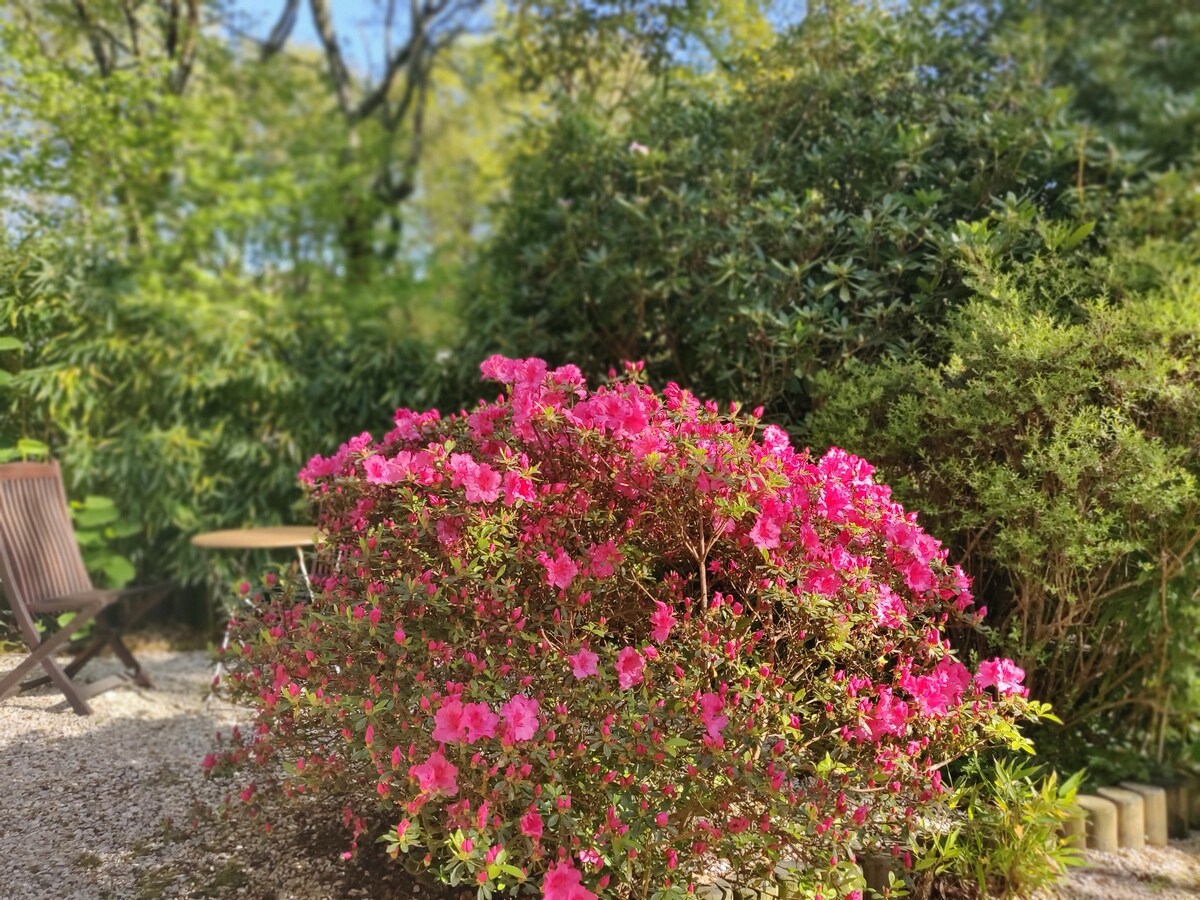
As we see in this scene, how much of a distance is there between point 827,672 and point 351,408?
368cm

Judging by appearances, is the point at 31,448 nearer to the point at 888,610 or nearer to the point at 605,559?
the point at 605,559

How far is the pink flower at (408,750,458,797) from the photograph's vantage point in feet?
5.81

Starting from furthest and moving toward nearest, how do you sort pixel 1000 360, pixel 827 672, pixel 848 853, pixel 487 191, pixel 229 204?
1. pixel 487 191
2. pixel 229 204
3. pixel 1000 360
4. pixel 827 672
5. pixel 848 853

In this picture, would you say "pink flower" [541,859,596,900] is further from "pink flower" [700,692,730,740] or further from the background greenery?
the background greenery

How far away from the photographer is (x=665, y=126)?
458cm

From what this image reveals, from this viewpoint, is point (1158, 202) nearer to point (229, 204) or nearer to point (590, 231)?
point (590, 231)

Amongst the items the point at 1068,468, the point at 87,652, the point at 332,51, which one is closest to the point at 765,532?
the point at 1068,468

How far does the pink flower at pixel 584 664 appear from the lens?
1948 mm

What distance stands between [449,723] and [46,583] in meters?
2.46

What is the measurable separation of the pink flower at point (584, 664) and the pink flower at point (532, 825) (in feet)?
1.01

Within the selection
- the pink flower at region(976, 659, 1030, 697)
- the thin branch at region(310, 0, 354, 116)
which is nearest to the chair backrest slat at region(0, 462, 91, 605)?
the pink flower at region(976, 659, 1030, 697)

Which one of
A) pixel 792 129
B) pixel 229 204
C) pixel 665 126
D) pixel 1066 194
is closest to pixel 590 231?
pixel 665 126

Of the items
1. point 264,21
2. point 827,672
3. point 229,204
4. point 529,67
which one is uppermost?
point 264,21

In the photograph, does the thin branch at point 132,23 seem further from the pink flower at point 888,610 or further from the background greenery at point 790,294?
the pink flower at point 888,610
